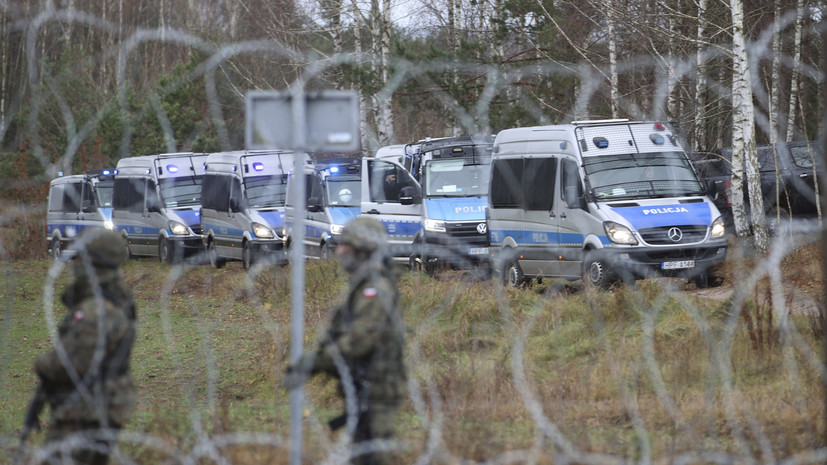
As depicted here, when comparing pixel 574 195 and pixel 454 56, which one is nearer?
pixel 574 195

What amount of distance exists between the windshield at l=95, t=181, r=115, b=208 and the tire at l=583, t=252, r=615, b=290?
14.9 m

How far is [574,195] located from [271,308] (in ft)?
14.0

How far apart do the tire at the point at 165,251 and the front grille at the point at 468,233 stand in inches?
312

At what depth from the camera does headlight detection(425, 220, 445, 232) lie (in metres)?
15.5

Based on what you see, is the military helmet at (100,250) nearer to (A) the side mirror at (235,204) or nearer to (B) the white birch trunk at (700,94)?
(B) the white birch trunk at (700,94)

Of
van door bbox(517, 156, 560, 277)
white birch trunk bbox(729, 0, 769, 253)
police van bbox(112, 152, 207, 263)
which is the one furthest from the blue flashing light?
police van bbox(112, 152, 207, 263)

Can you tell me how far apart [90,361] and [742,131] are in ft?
34.6

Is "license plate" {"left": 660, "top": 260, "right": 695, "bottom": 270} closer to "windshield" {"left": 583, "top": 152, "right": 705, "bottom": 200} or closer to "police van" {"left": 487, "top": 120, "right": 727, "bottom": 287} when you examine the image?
"police van" {"left": 487, "top": 120, "right": 727, "bottom": 287}

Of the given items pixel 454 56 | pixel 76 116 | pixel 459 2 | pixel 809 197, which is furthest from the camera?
pixel 76 116

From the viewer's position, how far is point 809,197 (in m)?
17.2

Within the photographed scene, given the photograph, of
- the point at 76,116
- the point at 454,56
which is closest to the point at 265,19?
the point at 76,116

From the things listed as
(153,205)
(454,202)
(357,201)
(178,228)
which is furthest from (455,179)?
(153,205)

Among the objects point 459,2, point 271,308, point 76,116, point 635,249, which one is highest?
point 459,2

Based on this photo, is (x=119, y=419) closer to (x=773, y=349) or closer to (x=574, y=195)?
(x=773, y=349)
